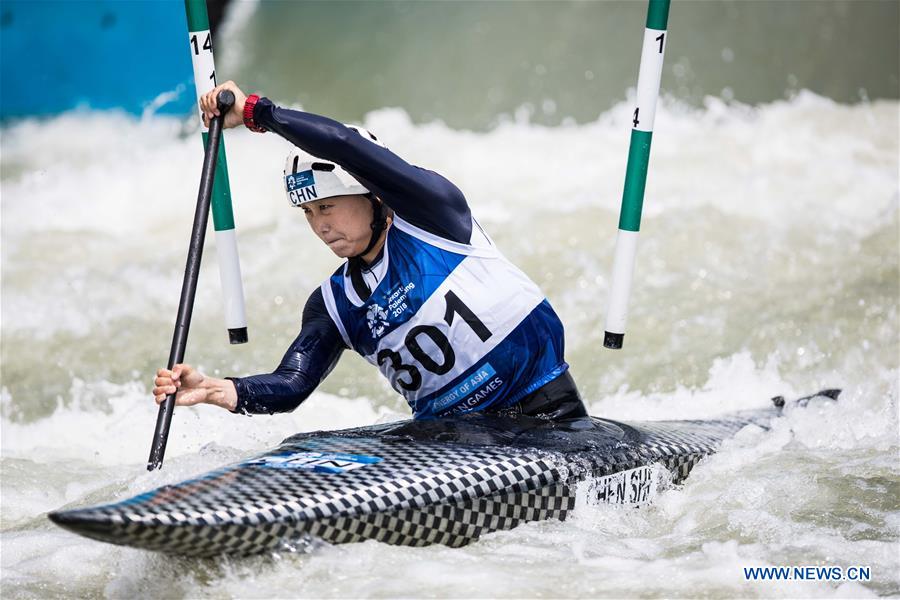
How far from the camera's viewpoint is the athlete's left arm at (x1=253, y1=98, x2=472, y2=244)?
302cm

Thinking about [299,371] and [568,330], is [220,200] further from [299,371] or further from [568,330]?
[568,330]

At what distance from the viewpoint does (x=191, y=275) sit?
10.6ft

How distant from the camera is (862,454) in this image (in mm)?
3990

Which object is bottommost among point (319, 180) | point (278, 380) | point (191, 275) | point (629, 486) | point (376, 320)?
point (629, 486)

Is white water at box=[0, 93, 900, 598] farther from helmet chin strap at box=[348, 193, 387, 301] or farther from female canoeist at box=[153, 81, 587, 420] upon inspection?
helmet chin strap at box=[348, 193, 387, 301]

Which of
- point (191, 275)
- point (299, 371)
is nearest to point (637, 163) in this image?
point (299, 371)

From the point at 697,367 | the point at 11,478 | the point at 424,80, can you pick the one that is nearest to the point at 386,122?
the point at 424,80

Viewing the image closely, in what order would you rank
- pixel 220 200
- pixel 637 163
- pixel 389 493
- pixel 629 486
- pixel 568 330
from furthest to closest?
pixel 568 330, pixel 637 163, pixel 220 200, pixel 629 486, pixel 389 493

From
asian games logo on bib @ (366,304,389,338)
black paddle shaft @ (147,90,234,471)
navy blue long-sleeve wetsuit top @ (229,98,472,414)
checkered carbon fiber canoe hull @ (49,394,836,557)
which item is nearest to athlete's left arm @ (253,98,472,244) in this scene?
navy blue long-sleeve wetsuit top @ (229,98,472,414)

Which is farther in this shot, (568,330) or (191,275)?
(568,330)

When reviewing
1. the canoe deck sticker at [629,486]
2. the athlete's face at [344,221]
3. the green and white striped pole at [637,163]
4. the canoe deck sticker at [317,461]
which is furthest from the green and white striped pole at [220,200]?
the canoe deck sticker at [629,486]

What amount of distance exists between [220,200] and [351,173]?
0.94 m

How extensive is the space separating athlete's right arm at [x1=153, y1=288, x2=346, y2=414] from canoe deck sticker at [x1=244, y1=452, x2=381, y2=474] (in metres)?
0.19

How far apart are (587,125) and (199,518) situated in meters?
7.92
